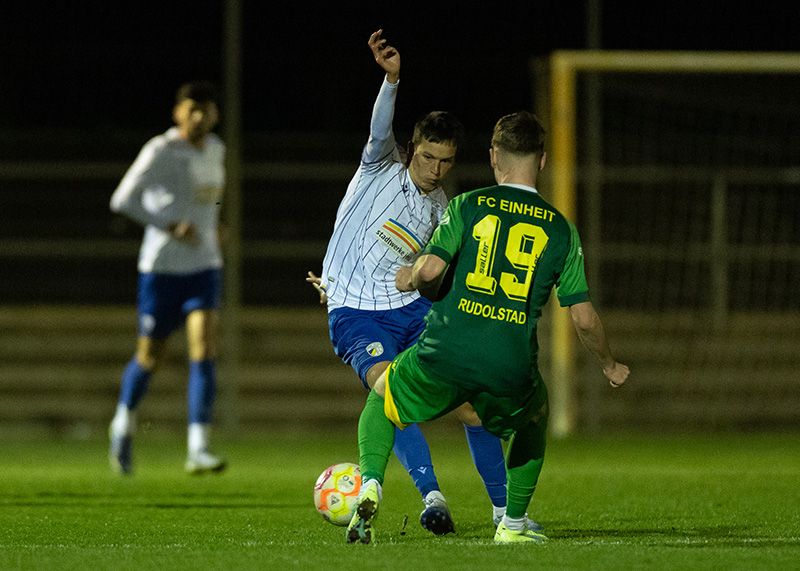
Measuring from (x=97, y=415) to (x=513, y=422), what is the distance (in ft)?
33.8

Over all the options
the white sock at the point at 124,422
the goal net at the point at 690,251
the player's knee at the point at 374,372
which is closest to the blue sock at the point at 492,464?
the player's knee at the point at 374,372

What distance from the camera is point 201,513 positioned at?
7.82 m

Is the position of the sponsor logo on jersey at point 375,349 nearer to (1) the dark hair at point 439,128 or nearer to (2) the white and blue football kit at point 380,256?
(2) the white and blue football kit at point 380,256

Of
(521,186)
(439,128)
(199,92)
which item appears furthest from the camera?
(199,92)

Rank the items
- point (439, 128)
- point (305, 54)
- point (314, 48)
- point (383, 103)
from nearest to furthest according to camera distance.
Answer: point (439, 128), point (383, 103), point (305, 54), point (314, 48)

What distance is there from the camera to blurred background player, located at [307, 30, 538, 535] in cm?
705

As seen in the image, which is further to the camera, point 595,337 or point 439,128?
point 439,128

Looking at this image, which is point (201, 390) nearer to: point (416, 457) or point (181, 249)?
point (181, 249)

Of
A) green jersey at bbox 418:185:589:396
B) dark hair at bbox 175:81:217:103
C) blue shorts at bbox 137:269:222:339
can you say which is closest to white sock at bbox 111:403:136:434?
blue shorts at bbox 137:269:222:339

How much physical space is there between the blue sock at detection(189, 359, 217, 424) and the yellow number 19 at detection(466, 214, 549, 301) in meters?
4.76

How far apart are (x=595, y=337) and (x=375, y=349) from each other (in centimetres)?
124

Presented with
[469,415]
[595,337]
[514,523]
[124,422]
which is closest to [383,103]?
[469,415]

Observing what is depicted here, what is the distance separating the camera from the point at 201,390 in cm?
1066

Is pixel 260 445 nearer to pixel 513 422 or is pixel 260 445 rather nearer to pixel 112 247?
pixel 112 247
